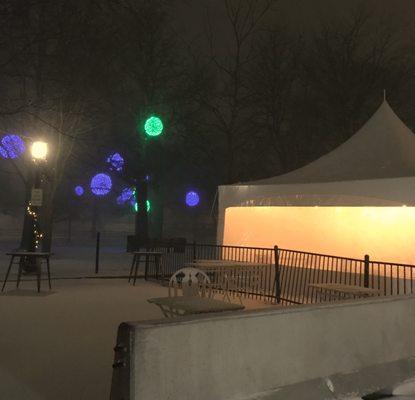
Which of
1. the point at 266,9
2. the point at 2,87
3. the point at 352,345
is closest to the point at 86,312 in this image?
the point at 352,345

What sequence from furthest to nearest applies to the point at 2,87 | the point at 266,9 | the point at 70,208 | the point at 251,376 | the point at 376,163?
the point at 70,208, the point at 266,9, the point at 2,87, the point at 376,163, the point at 251,376

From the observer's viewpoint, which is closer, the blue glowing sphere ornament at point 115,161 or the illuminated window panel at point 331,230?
the illuminated window panel at point 331,230

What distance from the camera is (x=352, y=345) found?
4988 millimetres

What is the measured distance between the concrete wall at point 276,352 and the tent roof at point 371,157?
6448 millimetres

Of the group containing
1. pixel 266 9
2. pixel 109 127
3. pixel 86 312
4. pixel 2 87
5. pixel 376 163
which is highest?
pixel 266 9

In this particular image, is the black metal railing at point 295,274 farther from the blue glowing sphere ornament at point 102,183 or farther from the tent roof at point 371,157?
the blue glowing sphere ornament at point 102,183

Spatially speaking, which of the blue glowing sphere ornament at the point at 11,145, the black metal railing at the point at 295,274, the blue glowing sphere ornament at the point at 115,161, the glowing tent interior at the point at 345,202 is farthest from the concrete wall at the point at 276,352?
the blue glowing sphere ornament at the point at 115,161

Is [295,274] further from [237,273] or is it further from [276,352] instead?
[276,352]

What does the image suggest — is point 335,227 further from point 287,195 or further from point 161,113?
point 161,113

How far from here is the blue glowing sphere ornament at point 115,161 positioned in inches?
1057

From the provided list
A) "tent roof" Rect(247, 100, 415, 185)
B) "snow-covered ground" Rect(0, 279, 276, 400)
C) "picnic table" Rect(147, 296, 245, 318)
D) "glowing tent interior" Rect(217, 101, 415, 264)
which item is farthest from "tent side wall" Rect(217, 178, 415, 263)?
"picnic table" Rect(147, 296, 245, 318)

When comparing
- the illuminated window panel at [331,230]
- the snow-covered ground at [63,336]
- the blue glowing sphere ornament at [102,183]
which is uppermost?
the blue glowing sphere ornament at [102,183]

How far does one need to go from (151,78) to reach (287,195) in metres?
16.2

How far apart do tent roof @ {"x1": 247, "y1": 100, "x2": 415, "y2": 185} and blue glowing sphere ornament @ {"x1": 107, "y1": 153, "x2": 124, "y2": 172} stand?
14.1 metres
